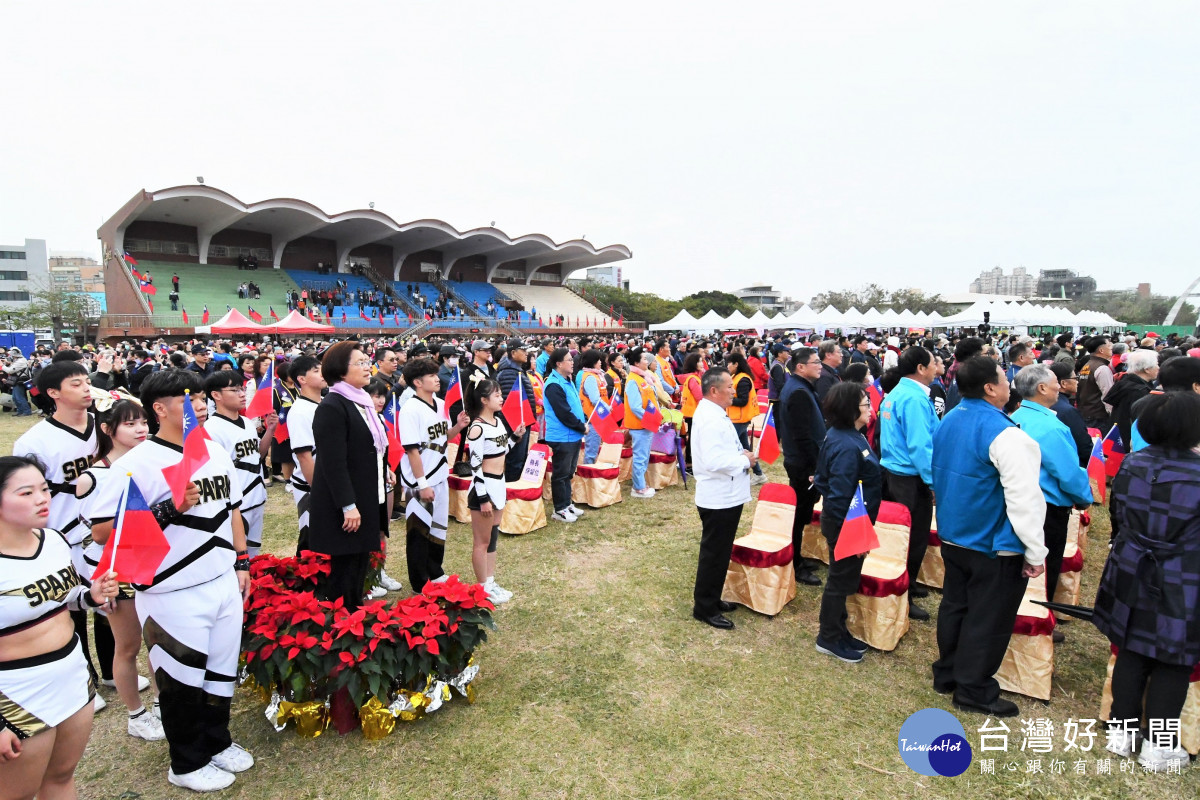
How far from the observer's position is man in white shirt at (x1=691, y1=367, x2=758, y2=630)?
3.63m

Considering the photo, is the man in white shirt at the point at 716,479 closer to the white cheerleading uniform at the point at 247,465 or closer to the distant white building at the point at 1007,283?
the white cheerleading uniform at the point at 247,465

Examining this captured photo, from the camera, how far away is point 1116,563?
2625 mm

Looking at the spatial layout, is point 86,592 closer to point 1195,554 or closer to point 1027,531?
point 1027,531

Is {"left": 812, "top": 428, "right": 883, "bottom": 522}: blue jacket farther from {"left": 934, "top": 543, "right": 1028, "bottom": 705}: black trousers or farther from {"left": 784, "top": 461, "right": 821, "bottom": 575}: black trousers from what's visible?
{"left": 784, "top": 461, "right": 821, "bottom": 575}: black trousers

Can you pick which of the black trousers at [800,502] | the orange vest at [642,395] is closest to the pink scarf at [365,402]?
the black trousers at [800,502]

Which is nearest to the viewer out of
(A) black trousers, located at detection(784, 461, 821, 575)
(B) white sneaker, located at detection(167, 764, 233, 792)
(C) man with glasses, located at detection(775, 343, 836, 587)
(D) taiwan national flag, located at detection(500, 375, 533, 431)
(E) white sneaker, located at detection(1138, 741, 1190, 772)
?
(B) white sneaker, located at detection(167, 764, 233, 792)

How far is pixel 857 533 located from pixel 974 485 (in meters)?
0.66

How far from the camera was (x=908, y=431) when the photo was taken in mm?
3898

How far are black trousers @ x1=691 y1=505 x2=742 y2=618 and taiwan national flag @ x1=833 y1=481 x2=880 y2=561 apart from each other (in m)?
0.66

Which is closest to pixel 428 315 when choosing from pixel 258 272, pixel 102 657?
pixel 258 272

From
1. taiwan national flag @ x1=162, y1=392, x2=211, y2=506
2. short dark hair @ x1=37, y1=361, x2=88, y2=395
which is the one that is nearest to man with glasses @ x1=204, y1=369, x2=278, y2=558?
short dark hair @ x1=37, y1=361, x2=88, y2=395

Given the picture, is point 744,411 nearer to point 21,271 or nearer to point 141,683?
point 141,683

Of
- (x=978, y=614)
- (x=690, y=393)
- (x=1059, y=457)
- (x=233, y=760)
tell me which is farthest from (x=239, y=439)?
(x=690, y=393)

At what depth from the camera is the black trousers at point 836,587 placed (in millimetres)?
3447
